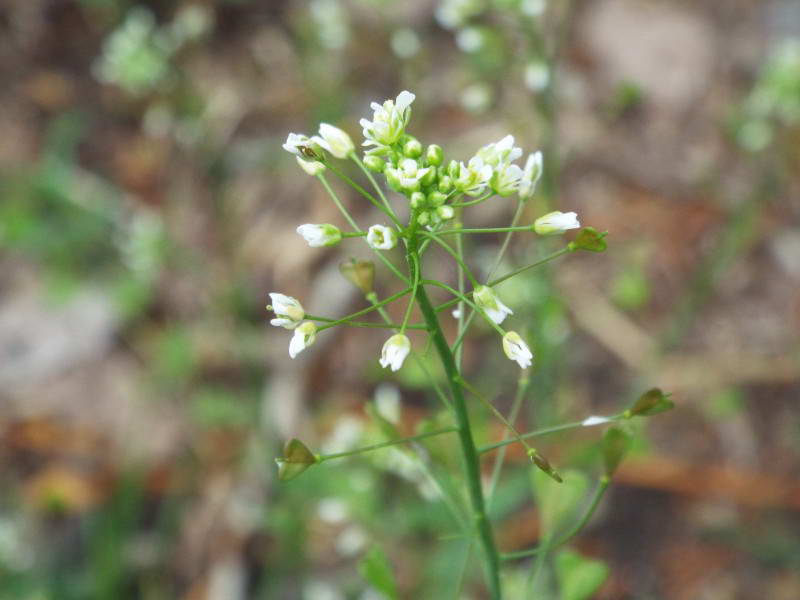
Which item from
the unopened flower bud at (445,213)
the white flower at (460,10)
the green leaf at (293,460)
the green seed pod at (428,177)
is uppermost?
the green seed pod at (428,177)

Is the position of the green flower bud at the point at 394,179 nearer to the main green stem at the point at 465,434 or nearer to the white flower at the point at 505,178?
the main green stem at the point at 465,434

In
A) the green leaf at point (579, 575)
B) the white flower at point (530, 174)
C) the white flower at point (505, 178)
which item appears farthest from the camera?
the green leaf at point (579, 575)

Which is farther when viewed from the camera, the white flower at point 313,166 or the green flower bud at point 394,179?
the white flower at point 313,166

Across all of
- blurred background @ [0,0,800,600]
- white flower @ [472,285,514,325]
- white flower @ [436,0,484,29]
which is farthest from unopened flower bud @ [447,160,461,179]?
white flower @ [436,0,484,29]

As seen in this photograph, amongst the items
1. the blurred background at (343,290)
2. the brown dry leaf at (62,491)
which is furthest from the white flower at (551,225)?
the brown dry leaf at (62,491)

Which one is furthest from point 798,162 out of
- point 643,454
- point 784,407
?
point 643,454

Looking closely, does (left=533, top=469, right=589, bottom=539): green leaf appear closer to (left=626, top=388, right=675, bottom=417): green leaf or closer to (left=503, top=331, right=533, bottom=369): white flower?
(left=626, top=388, right=675, bottom=417): green leaf

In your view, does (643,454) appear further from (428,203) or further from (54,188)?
(54,188)
